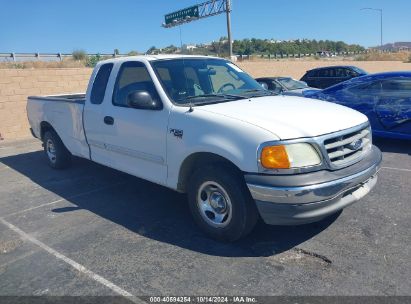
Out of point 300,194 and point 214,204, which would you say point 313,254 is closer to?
point 300,194

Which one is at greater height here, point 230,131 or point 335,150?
point 230,131

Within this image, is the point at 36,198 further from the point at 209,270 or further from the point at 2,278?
the point at 209,270

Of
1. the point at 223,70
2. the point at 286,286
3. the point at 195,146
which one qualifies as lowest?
the point at 286,286

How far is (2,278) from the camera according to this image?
356 centimetres

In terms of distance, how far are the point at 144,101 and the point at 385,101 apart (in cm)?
→ 517

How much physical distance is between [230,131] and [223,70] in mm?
1907

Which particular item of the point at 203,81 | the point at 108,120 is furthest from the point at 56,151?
the point at 203,81

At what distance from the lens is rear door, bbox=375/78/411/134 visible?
23.5ft

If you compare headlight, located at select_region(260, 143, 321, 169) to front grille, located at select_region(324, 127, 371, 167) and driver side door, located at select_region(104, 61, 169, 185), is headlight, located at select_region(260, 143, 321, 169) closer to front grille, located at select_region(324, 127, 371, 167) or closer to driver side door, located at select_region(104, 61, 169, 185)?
front grille, located at select_region(324, 127, 371, 167)

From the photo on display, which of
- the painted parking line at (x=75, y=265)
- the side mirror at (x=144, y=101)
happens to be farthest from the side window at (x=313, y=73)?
the painted parking line at (x=75, y=265)

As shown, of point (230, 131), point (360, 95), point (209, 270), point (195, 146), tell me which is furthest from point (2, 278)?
point (360, 95)

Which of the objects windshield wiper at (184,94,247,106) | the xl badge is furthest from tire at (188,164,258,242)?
the xl badge

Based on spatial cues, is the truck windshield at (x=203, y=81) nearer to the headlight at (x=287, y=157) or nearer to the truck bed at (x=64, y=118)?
the headlight at (x=287, y=157)

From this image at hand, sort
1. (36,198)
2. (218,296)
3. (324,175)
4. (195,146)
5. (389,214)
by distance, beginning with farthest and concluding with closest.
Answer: (36,198) < (389,214) < (195,146) < (324,175) < (218,296)
